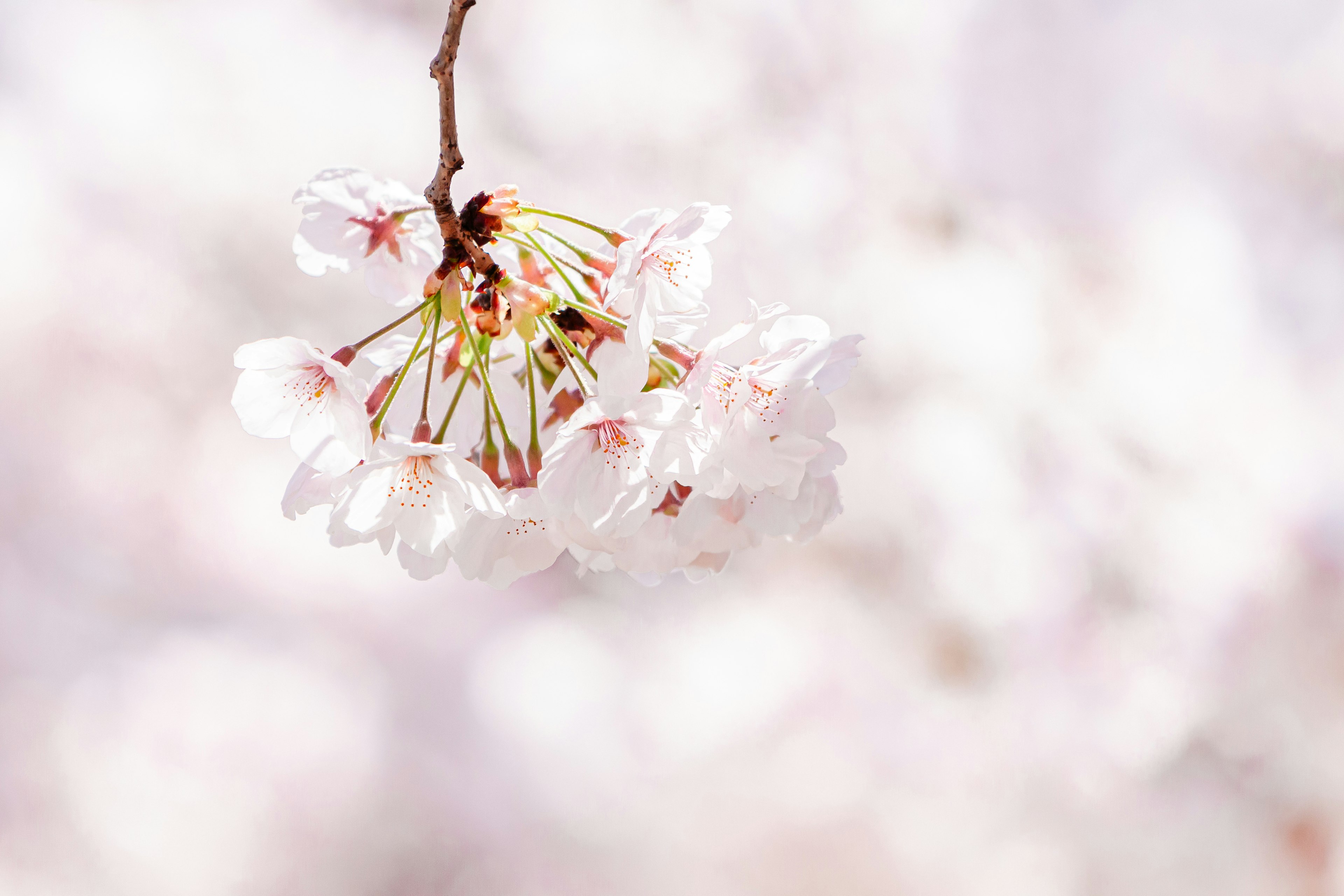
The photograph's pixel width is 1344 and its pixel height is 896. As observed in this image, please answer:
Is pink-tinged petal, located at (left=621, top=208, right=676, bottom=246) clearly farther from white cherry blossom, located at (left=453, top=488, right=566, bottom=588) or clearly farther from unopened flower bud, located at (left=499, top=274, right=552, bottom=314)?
white cherry blossom, located at (left=453, top=488, right=566, bottom=588)

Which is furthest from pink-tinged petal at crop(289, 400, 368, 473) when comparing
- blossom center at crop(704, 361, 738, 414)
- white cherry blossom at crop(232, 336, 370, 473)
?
blossom center at crop(704, 361, 738, 414)

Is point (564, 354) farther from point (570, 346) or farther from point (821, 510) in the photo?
point (821, 510)

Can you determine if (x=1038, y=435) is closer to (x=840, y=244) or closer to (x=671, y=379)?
(x=840, y=244)

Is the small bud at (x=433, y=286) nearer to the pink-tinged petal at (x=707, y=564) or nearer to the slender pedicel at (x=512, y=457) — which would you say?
the slender pedicel at (x=512, y=457)

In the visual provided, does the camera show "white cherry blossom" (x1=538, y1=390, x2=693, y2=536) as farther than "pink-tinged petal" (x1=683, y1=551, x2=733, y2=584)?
No

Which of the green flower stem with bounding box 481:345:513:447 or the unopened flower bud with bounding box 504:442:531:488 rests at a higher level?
the green flower stem with bounding box 481:345:513:447

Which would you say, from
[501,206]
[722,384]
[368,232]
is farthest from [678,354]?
[368,232]

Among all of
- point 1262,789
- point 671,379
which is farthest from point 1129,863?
point 671,379
